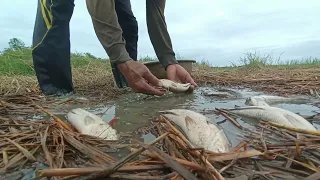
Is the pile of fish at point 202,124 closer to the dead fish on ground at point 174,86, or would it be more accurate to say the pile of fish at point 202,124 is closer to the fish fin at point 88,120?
the fish fin at point 88,120

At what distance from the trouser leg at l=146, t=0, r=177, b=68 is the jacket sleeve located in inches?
29.5

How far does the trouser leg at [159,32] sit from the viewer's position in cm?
342

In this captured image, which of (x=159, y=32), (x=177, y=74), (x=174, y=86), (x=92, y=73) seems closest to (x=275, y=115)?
(x=174, y=86)

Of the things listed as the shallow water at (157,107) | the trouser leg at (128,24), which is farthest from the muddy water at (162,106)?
the trouser leg at (128,24)

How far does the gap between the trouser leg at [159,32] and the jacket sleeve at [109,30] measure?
0.75 meters

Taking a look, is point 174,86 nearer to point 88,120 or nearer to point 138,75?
point 138,75

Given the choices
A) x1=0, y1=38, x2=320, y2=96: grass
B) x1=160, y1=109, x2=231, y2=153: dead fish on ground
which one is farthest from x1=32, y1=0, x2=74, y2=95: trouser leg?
x1=160, y1=109, x2=231, y2=153: dead fish on ground

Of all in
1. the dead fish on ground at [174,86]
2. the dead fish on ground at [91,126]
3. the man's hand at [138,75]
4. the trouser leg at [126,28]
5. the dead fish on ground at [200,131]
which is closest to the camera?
the dead fish on ground at [200,131]

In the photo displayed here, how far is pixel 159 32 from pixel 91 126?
1.96 metres

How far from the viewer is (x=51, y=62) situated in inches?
120

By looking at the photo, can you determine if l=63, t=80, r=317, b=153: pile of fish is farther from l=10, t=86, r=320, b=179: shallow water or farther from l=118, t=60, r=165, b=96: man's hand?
l=118, t=60, r=165, b=96: man's hand

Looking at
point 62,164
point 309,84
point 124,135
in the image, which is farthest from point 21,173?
point 309,84

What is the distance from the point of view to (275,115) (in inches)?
71.0

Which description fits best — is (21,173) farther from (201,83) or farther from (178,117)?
(201,83)
